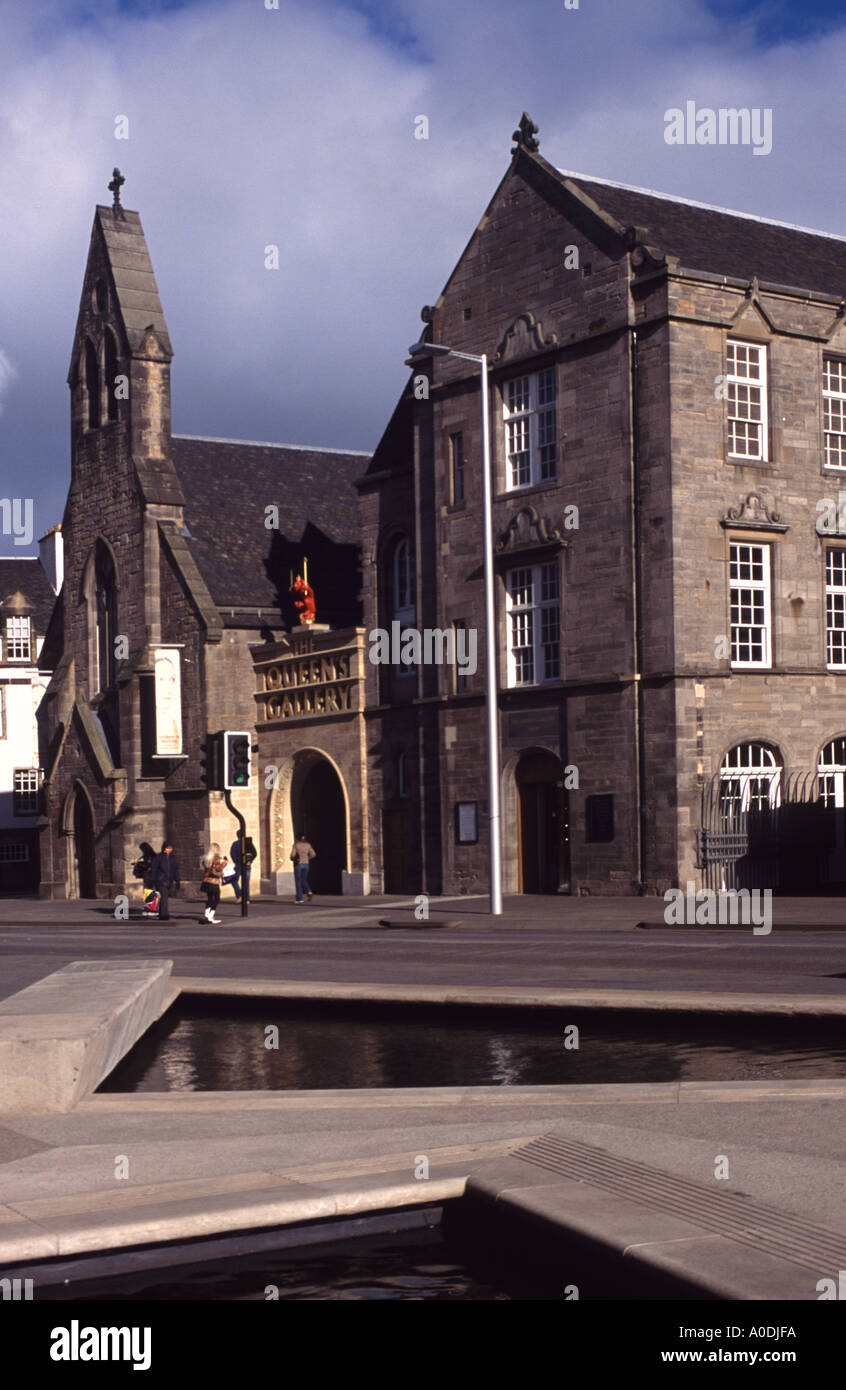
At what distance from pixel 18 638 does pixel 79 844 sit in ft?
75.9

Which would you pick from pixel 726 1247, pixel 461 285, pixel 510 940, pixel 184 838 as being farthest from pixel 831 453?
pixel 726 1247

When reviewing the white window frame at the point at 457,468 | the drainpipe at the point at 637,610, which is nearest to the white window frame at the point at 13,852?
the white window frame at the point at 457,468

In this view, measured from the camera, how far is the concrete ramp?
10.1 meters

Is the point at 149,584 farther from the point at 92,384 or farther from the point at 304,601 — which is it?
the point at 92,384

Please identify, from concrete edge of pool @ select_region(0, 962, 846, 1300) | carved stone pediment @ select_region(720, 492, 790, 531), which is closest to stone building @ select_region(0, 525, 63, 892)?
carved stone pediment @ select_region(720, 492, 790, 531)

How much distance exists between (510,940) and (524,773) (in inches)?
457

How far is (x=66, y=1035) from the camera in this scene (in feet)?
34.1

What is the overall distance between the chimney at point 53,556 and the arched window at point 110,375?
2475cm

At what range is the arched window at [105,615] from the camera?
1939 inches

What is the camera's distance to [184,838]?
45.4 m

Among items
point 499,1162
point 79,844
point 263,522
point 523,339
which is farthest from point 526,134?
point 499,1162

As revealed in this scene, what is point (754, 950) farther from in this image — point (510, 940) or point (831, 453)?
point (831, 453)

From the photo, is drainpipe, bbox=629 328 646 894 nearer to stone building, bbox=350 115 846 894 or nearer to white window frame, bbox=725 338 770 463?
stone building, bbox=350 115 846 894

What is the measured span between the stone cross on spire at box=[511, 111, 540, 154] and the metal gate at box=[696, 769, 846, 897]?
14290mm
